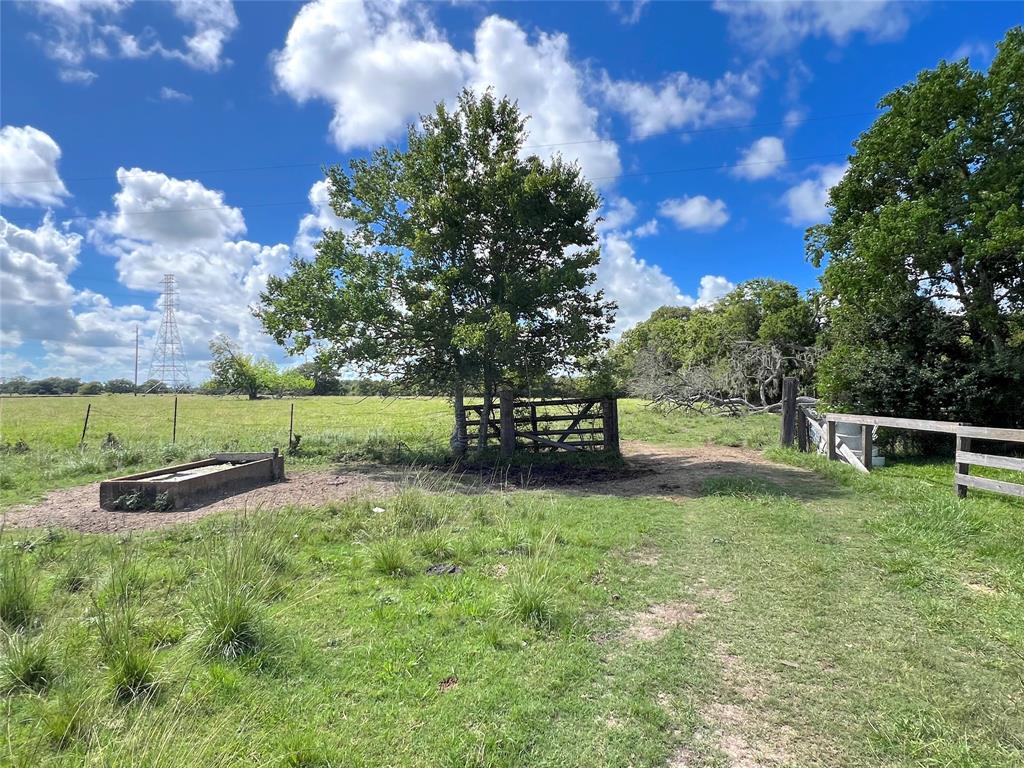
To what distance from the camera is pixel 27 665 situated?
3062mm

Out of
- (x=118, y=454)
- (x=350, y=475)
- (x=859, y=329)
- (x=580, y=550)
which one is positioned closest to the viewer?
(x=580, y=550)

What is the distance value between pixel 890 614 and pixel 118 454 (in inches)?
616

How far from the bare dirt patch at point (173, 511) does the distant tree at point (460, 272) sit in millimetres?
A: 3842

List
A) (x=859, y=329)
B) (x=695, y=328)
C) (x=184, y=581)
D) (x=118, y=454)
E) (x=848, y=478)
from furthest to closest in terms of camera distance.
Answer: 1. (x=695, y=328)
2. (x=859, y=329)
3. (x=118, y=454)
4. (x=848, y=478)
5. (x=184, y=581)

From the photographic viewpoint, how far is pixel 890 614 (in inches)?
161

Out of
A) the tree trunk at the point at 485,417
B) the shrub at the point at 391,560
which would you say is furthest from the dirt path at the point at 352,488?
the tree trunk at the point at 485,417

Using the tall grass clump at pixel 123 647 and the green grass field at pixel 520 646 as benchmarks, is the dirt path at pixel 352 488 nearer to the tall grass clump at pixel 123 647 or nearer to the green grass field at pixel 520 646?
the green grass field at pixel 520 646

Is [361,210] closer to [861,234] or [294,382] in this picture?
[861,234]

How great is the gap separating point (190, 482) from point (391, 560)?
5758 millimetres

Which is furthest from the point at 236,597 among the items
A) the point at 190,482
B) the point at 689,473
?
the point at 689,473

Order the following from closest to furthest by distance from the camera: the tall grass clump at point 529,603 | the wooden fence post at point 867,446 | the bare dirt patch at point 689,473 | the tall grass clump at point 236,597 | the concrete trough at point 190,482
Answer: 1. the tall grass clump at point 236,597
2. the tall grass clump at point 529,603
3. the concrete trough at point 190,482
4. the bare dirt patch at point 689,473
5. the wooden fence post at point 867,446

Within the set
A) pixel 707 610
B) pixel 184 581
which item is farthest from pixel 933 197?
pixel 184 581

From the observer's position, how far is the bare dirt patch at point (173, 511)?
7.39 m

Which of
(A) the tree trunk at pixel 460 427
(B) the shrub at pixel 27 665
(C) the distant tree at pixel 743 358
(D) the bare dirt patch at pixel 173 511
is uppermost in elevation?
(C) the distant tree at pixel 743 358
